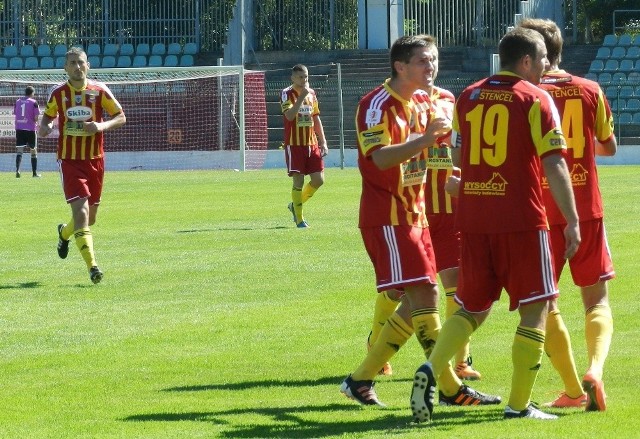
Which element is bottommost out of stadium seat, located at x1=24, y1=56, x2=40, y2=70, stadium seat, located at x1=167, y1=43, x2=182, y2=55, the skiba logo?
stadium seat, located at x1=24, y1=56, x2=40, y2=70

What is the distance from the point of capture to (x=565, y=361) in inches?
270

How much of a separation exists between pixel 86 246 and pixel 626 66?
2762 cm

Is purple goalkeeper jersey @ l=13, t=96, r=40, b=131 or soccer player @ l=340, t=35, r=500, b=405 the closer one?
soccer player @ l=340, t=35, r=500, b=405

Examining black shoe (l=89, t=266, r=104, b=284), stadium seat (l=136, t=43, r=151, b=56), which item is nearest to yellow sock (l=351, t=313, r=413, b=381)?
black shoe (l=89, t=266, r=104, b=284)

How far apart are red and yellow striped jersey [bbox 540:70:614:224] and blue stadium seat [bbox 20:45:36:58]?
38.0m

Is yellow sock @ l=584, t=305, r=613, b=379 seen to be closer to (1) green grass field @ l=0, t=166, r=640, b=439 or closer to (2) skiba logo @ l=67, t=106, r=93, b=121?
(1) green grass field @ l=0, t=166, r=640, b=439

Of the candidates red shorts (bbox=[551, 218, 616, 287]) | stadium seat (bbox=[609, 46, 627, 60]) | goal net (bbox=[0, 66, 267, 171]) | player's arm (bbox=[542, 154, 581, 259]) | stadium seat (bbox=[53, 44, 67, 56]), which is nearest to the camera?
player's arm (bbox=[542, 154, 581, 259])

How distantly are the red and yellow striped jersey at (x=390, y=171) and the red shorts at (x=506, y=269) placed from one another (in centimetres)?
55

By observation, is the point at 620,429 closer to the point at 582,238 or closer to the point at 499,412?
the point at 499,412

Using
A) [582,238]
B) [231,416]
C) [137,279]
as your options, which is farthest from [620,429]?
[137,279]

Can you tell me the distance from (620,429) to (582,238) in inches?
48.8

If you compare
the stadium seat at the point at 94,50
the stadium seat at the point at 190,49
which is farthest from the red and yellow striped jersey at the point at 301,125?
the stadium seat at the point at 94,50

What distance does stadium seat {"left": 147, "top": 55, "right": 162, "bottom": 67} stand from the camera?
4200 cm

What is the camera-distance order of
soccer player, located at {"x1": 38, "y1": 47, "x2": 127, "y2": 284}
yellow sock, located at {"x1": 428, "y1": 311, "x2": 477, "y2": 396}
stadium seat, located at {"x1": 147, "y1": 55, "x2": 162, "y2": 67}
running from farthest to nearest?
stadium seat, located at {"x1": 147, "y1": 55, "x2": 162, "y2": 67} < soccer player, located at {"x1": 38, "y1": 47, "x2": 127, "y2": 284} < yellow sock, located at {"x1": 428, "y1": 311, "x2": 477, "y2": 396}
